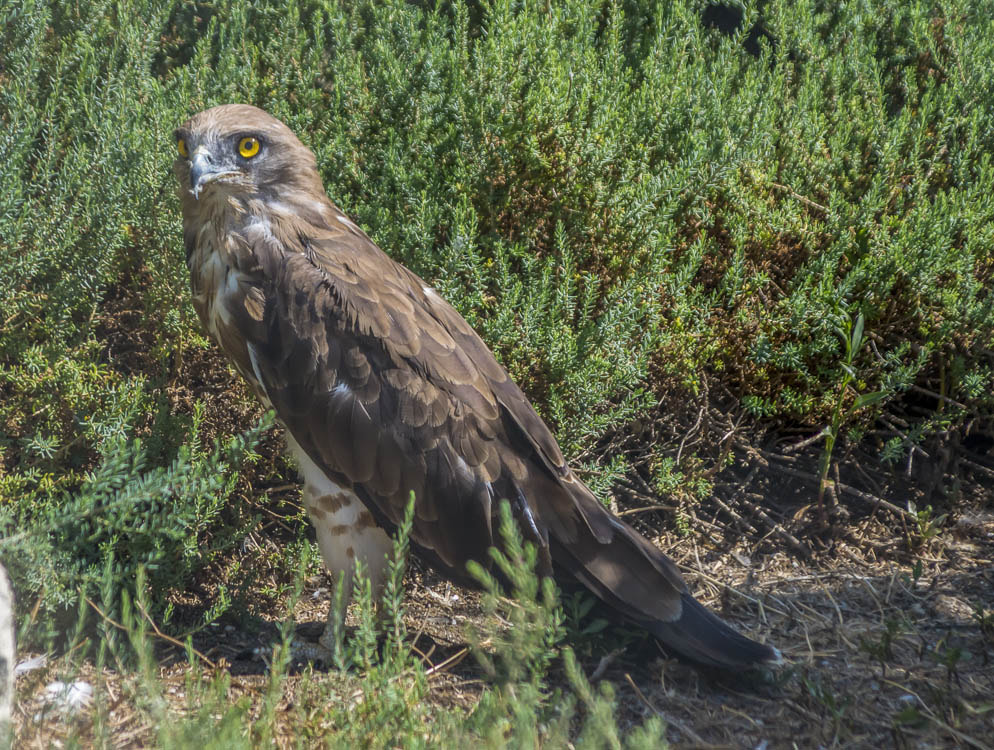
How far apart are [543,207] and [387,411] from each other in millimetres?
1311

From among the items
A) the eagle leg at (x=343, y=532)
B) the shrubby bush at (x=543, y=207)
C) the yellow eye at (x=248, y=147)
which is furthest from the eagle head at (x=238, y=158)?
the eagle leg at (x=343, y=532)

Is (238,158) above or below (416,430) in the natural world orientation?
above

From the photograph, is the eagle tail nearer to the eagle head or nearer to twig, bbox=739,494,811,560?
twig, bbox=739,494,811,560

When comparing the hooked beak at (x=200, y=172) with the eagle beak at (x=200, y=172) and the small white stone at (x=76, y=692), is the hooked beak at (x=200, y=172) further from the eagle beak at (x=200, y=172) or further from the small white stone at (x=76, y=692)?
the small white stone at (x=76, y=692)

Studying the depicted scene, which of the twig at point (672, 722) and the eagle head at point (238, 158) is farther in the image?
the eagle head at point (238, 158)

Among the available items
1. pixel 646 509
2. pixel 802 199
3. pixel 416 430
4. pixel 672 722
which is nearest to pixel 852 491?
pixel 646 509

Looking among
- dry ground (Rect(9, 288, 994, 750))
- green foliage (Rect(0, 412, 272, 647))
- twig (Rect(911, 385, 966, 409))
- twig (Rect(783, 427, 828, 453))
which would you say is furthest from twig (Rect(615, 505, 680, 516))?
green foliage (Rect(0, 412, 272, 647))

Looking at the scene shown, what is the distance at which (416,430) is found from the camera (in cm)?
313

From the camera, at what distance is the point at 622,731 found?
9.44 feet

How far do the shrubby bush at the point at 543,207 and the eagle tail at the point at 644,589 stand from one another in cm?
63

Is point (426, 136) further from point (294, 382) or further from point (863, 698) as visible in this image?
point (863, 698)

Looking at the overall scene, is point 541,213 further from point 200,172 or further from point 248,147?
point 200,172

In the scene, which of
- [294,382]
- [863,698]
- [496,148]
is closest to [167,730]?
[294,382]

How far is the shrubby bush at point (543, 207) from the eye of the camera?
351 centimetres
